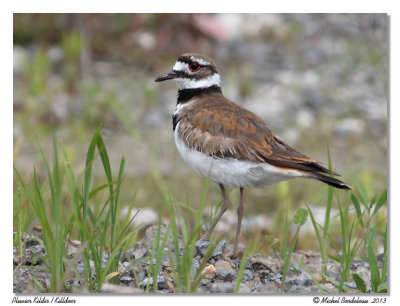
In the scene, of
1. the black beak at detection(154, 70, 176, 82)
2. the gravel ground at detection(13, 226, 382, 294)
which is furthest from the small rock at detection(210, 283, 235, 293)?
the black beak at detection(154, 70, 176, 82)

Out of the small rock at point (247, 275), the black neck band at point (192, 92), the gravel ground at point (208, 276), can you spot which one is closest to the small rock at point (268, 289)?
the gravel ground at point (208, 276)

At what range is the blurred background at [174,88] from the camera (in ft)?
23.3

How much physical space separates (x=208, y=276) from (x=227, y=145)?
896mm

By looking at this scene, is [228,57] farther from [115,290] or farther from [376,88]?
[115,290]

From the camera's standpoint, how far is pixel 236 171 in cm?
420

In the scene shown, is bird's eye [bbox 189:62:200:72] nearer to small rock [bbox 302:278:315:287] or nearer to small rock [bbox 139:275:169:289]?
small rock [bbox 139:275:169:289]

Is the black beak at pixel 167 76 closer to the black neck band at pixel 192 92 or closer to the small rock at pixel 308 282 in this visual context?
the black neck band at pixel 192 92

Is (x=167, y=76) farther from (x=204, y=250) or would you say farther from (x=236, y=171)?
(x=204, y=250)

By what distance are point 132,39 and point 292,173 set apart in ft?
13.4

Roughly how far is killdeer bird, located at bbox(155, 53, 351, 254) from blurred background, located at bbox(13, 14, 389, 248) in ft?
7.19

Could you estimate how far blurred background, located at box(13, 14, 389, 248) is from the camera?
710 centimetres

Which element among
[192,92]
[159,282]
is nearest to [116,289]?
[159,282]
